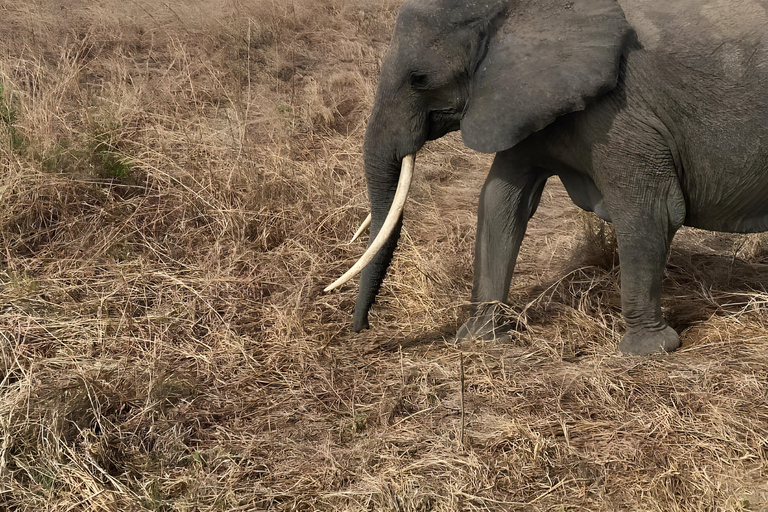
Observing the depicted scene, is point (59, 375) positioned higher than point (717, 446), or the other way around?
point (717, 446)

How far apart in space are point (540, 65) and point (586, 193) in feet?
2.71

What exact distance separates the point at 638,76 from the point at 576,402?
157 cm

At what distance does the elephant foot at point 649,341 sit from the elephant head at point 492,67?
1.33 metres

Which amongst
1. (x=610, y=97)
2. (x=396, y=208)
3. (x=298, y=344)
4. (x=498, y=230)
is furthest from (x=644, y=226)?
(x=298, y=344)

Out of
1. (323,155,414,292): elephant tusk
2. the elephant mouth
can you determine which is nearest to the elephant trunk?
(323,155,414,292): elephant tusk

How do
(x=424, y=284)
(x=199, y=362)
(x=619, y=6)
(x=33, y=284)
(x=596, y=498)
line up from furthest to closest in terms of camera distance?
(x=424, y=284), (x=33, y=284), (x=199, y=362), (x=619, y=6), (x=596, y=498)

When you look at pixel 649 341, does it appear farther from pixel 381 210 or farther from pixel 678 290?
pixel 381 210

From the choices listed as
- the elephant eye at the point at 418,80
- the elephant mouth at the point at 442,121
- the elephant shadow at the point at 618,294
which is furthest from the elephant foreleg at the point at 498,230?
the elephant eye at the point at 418,80

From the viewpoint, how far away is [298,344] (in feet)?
14.4

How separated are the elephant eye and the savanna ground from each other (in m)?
1.29

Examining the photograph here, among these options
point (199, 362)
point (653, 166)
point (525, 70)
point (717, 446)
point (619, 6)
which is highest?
point (619, 6)

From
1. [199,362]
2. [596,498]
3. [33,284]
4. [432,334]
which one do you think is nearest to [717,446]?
[596,498]

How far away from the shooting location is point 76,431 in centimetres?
352

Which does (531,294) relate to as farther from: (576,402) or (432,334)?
(576,402)
